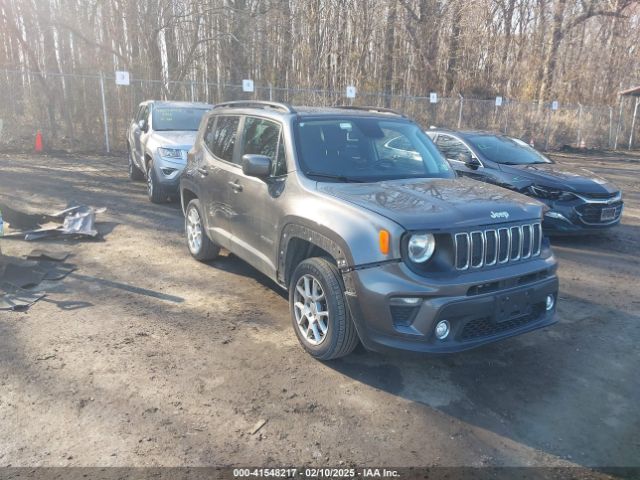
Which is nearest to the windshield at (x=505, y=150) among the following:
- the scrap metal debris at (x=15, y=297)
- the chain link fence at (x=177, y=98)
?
the scrap metal debris at (x=15, y=297)

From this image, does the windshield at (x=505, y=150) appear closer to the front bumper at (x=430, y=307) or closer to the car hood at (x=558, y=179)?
the car hood at (x=558, y=179)

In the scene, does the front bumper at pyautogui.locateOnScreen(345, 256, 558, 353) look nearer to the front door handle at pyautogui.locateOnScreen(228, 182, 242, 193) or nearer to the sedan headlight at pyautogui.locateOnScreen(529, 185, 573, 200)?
the front door handle at pyautogui.locateOnScreen(228, 182, 242, 193)

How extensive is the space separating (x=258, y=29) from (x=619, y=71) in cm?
2196

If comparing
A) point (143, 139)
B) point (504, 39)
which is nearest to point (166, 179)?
point (143, 139)

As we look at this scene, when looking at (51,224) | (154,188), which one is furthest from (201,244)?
(154,188)

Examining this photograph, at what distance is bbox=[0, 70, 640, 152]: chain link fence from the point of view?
57.0 ft

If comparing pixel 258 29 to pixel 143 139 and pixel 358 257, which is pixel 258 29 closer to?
pixel 143 139

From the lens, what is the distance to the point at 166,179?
368 inches

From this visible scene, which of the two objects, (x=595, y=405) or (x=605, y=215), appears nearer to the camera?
(x=595, y=405)

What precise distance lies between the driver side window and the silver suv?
4512 mm

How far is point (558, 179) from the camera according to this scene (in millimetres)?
7852

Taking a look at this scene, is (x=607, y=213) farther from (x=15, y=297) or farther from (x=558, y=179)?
(x=15, y=297)

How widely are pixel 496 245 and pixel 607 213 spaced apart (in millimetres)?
5094

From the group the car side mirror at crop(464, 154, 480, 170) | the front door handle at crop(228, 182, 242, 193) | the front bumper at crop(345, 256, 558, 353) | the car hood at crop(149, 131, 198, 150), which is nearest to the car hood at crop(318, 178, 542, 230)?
the front bumper at crop(345, 256, 558, 353)
